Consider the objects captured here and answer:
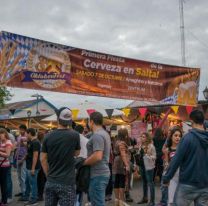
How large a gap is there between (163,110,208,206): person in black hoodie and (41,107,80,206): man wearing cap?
46.8 inches

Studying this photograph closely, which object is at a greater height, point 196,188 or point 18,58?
point 18,58

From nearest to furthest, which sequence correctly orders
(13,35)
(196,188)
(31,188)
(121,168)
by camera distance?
(196,188) → (121,168) → (31,188) → (13,35)

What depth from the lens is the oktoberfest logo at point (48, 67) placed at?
10.8m

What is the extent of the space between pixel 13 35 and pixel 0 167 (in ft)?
11.7

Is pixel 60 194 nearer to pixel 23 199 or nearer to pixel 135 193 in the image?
pixel 23 199

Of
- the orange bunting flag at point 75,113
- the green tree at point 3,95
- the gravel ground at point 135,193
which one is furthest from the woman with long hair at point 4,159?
the green tree at point 3,95

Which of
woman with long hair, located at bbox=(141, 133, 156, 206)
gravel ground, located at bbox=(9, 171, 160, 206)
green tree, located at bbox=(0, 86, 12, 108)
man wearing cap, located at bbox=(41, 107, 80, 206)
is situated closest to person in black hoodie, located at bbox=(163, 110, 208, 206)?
man wearing cap, located at bbox=(41, 107, 80, 206)

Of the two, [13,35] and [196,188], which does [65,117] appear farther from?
[13,35]

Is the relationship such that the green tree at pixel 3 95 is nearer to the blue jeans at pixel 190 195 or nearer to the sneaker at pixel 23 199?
the sneaker at pixel 23 199

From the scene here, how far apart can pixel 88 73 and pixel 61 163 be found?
7.42 metres

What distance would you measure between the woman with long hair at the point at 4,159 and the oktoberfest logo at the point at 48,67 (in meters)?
2.38

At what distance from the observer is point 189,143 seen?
15.8 feet

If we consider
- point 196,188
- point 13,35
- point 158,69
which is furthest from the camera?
point 158,69

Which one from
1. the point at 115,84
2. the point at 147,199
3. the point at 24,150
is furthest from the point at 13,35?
the point at 147,199
